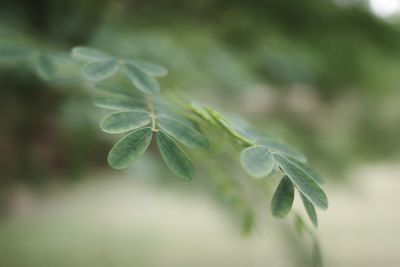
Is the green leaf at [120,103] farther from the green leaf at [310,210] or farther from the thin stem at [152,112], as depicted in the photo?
the green leaf at [310,210]

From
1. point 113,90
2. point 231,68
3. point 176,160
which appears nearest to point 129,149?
point 176,160

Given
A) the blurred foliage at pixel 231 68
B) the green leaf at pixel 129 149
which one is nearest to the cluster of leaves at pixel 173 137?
the green leaf at pixel 129 149

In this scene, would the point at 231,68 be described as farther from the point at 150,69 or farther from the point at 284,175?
the point at 284,175

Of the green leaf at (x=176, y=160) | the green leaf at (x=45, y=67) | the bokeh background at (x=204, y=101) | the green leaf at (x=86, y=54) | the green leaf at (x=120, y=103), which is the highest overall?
the bokeh background at (x=204, y=101)

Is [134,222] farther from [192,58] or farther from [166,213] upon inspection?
[192,58]

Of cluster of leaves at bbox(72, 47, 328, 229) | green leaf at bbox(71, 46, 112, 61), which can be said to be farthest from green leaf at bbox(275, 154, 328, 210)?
green leaf at bbox(71, 46, 112, 61)

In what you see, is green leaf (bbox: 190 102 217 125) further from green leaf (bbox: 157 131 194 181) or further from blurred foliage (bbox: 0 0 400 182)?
blurred foliage (bbox: 0 0 400 182)

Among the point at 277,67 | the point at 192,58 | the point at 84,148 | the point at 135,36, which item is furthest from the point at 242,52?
the point at 84,148
